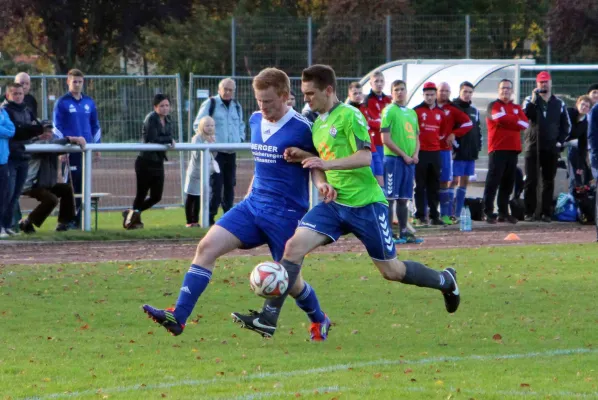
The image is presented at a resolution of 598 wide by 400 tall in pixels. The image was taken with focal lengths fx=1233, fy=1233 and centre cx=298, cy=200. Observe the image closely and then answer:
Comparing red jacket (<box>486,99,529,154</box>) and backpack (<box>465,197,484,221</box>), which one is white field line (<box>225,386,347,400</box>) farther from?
backpack (<box>465,197,484,221</box>)

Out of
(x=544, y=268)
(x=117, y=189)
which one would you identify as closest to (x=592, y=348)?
(x=544, y=268)

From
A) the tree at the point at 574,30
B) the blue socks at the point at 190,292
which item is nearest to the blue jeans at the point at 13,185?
the blue socks at the point at 190,292

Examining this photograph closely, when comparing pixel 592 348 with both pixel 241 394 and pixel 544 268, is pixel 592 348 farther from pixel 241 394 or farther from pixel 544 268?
pixel 544 268

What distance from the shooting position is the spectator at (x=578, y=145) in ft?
66.4

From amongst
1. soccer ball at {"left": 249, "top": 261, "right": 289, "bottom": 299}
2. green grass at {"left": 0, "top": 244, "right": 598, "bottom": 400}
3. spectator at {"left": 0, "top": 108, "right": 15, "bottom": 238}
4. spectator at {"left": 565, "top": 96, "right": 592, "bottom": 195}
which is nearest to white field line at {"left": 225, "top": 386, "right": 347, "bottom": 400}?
green grass at {"left": 0, "top": 244, "right": 598, "bottom": 400}

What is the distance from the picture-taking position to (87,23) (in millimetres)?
43781

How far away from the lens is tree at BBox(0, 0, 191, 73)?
139 ft

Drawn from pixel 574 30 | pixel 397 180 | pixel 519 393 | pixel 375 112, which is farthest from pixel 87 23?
pixel 519 393

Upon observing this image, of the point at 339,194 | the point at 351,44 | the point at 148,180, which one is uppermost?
the point at 351,44

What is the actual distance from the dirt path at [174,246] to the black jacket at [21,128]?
125 cm

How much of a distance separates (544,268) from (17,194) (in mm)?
7109

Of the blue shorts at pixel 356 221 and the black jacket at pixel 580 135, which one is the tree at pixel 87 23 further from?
the blue shorts at pixel 356 221

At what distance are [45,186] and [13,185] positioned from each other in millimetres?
782

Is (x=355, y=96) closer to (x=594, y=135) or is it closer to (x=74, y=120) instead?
(x=594, y=135)
